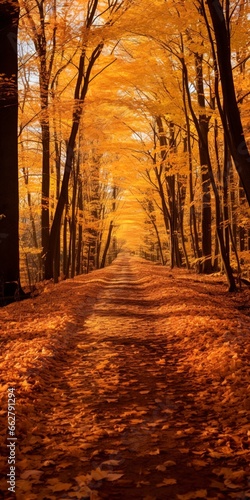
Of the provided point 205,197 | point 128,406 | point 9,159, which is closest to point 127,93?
point 205,197

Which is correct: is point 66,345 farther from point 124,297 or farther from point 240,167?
point 124,297

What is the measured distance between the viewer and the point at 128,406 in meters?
4.43

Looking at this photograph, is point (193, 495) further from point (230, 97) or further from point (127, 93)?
point (127, 93)

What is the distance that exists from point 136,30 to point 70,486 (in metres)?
12.7

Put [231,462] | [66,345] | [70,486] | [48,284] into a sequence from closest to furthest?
[70,486]
[231,462]
[66,345]
[48,284]

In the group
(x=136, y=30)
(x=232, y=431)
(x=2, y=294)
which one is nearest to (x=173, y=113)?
(x=136, y=30)

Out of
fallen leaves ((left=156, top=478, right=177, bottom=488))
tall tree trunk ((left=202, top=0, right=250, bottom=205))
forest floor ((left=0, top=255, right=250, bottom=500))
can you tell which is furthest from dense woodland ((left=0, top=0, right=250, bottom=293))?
fallen leaves ((left=156, top=478, right=177, bottom=488))

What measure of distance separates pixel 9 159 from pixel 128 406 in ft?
27.0

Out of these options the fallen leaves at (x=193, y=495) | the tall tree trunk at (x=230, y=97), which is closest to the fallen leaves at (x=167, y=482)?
the fallen leaves at (x=193, y=495)

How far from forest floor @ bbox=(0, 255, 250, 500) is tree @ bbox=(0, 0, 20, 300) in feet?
8.85

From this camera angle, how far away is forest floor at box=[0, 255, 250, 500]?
304cm

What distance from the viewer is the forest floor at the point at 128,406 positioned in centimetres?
304

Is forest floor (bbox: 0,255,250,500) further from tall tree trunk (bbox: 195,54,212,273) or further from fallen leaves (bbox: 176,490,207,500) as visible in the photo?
tall tree trunk (bbox: 195,54,212,273)

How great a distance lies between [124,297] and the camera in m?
12.7
